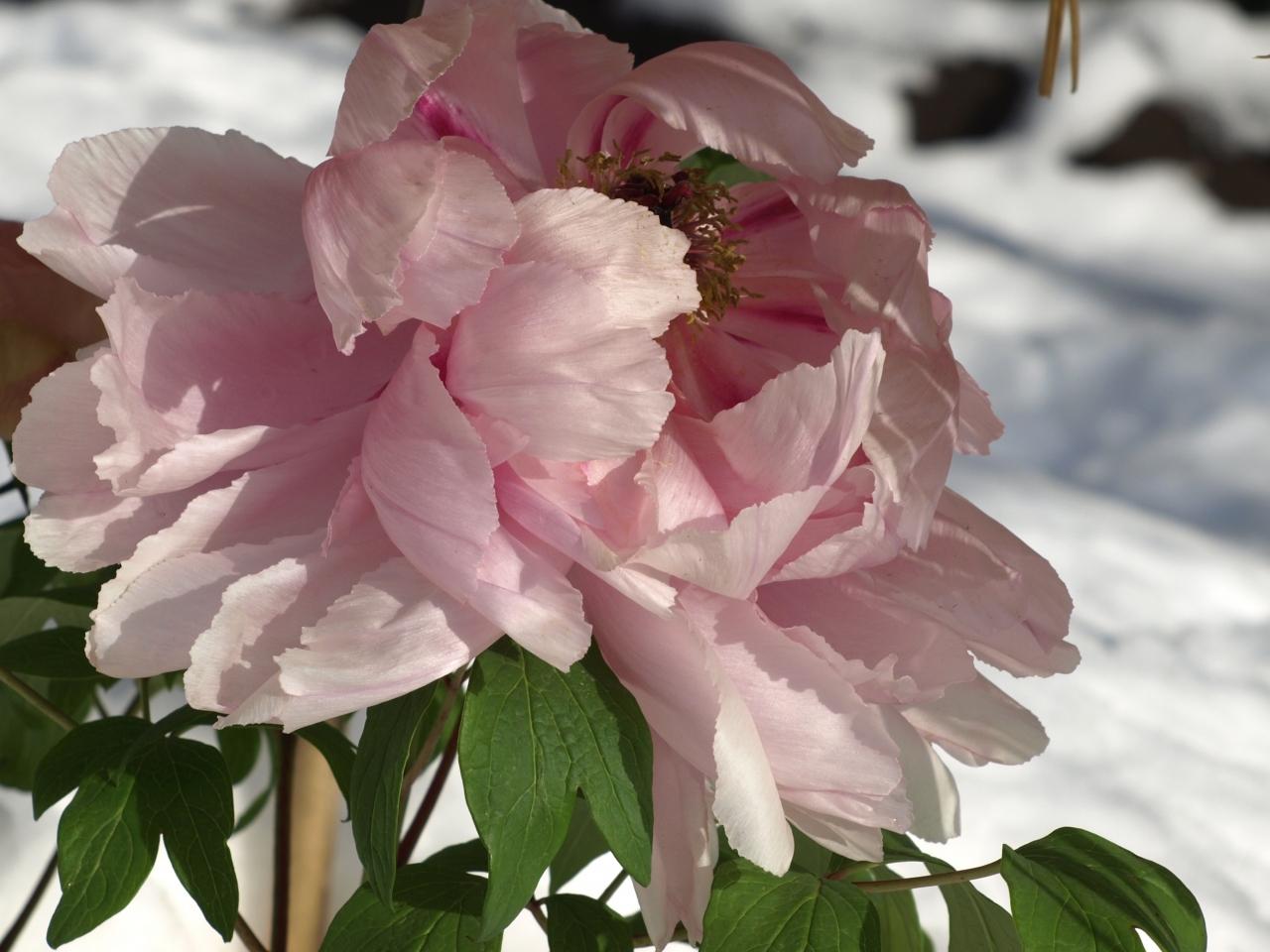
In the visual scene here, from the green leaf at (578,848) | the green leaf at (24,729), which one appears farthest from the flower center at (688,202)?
the green leaf at (24,729)

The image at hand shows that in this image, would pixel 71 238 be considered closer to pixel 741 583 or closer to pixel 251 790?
pixel 741 583

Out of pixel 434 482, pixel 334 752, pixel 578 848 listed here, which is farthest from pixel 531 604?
pixel 578 848

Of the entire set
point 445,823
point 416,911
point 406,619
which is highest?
point 406,619

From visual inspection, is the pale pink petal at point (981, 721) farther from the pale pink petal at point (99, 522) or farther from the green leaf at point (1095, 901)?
the pale pink petal at point (99, 522)

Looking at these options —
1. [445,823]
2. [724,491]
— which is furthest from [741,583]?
[445,823]

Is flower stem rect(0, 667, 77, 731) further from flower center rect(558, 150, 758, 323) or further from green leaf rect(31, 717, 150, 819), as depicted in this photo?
flower center rect(558, 150, 758, 323)

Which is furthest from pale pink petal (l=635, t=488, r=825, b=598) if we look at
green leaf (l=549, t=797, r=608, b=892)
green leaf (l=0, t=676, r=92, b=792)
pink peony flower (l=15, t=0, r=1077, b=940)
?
green leaf (l=0, t=676, r=92, b=792)
